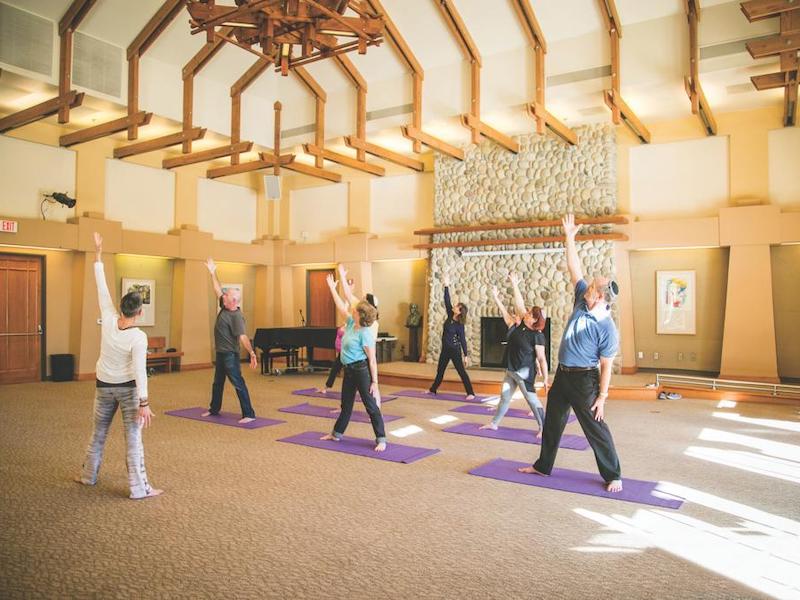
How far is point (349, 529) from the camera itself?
146 inches

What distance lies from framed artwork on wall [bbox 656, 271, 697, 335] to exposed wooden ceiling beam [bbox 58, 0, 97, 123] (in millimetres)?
10716

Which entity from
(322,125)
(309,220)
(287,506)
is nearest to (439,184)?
(322,125)

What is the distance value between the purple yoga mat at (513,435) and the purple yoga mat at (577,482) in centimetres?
96

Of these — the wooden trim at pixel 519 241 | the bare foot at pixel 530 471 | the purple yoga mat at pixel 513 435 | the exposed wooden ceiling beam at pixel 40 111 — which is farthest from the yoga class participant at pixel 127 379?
the wooden trim at pixel 519 241

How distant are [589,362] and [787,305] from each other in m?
7.51

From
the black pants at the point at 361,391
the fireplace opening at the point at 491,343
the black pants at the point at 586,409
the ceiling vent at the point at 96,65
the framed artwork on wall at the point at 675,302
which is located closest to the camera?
the black pants at the point at 586,409

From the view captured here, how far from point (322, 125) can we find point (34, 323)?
674 centimetres

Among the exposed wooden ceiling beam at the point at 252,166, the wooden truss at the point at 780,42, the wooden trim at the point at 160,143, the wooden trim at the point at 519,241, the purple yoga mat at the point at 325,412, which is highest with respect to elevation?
the wooden truss at the point at 780,42

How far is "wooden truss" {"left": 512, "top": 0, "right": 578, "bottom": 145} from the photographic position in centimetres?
962

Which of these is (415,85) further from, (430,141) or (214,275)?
(214,275)

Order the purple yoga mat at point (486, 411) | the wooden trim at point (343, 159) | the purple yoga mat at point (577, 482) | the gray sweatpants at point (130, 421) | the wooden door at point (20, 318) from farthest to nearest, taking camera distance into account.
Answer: the wooden trim at point (343, 159) → the wooden door at point (20, 318) → the purple yoga mat at point (486, 411) → the purple yoga mat at point (577, 482) → the gray sweatpants at point (130, 421)

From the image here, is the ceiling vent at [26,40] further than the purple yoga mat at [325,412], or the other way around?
the ceiling vent at [26,40]

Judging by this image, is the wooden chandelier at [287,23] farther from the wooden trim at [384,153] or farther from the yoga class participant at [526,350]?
the wooden trim at [384,153]

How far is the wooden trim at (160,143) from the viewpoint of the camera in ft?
33.5
